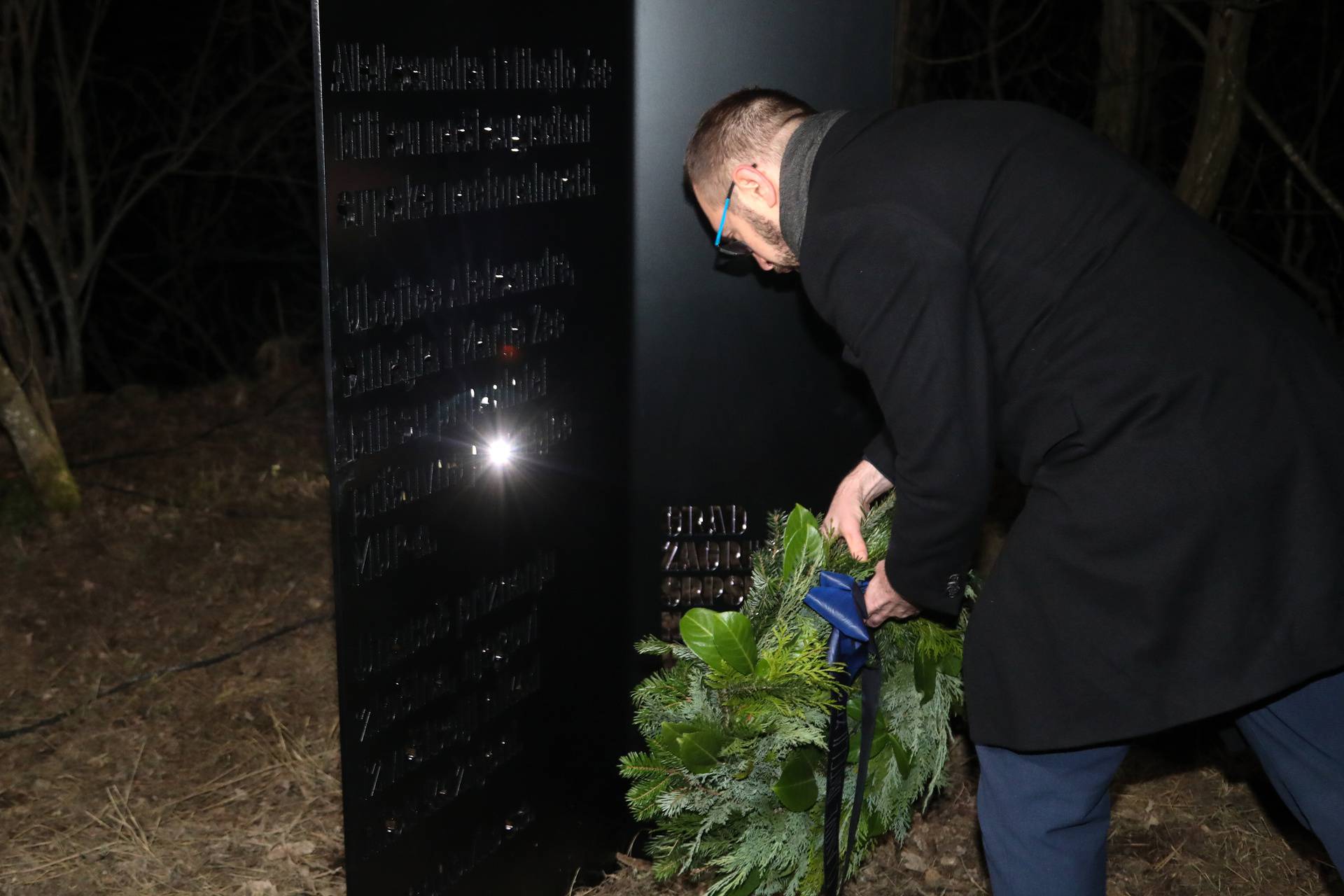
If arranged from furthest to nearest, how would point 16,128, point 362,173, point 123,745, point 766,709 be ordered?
point 16,128 → point 123,745 → point 766,709 → point 362,173

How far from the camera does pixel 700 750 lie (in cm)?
247

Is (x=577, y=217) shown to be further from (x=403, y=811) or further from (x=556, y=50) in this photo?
(x=403, y=811)

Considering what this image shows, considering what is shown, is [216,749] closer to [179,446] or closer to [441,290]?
[441,290]

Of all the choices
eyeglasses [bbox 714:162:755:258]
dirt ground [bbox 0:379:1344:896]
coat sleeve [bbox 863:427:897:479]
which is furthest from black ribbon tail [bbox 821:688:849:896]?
eyeglasses [bbox 714:162:755:258]

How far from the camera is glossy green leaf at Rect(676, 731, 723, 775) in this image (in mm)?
2457

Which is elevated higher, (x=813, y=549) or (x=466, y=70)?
(x=466, y=70)

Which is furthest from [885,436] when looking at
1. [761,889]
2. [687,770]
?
[761,889]

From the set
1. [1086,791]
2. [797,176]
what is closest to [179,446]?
[797,176]

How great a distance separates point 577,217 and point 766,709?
113cm

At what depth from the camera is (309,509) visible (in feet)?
19.3

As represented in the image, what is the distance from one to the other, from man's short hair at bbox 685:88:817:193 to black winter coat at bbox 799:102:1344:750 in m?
0.18

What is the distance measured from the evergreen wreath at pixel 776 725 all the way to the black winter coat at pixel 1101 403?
0.52m

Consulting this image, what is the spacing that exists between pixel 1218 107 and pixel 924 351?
3.88 m

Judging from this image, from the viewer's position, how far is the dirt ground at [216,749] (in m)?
3.30
